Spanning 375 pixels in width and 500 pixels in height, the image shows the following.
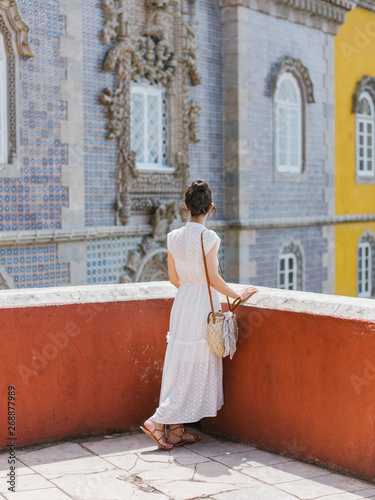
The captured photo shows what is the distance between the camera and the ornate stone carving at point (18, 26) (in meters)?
10.1

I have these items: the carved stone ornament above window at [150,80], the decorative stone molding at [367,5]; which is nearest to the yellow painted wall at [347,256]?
the decorative stone molding at [367,5]

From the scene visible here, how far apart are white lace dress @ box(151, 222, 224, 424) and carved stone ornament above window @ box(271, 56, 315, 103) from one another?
429 inches

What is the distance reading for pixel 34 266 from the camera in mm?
10430

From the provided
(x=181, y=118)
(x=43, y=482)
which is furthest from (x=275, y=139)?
(x=43, y=482)

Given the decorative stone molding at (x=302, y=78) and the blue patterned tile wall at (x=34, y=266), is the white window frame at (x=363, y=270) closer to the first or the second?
the decorative stone molding at (x=302, y=78)

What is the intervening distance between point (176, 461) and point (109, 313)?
0.98 meters

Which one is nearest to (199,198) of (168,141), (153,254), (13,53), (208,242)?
(208,242)

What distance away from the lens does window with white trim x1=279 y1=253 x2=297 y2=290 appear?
51.9ft

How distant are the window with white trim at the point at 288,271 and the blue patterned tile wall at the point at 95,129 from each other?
16.2 ft

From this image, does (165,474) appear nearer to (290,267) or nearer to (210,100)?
(210,100)

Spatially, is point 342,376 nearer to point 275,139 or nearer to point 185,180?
point 185,180

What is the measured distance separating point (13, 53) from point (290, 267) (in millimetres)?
7762

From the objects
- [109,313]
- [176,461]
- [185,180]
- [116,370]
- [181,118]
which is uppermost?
[181,118]

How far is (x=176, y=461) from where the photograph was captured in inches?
175
